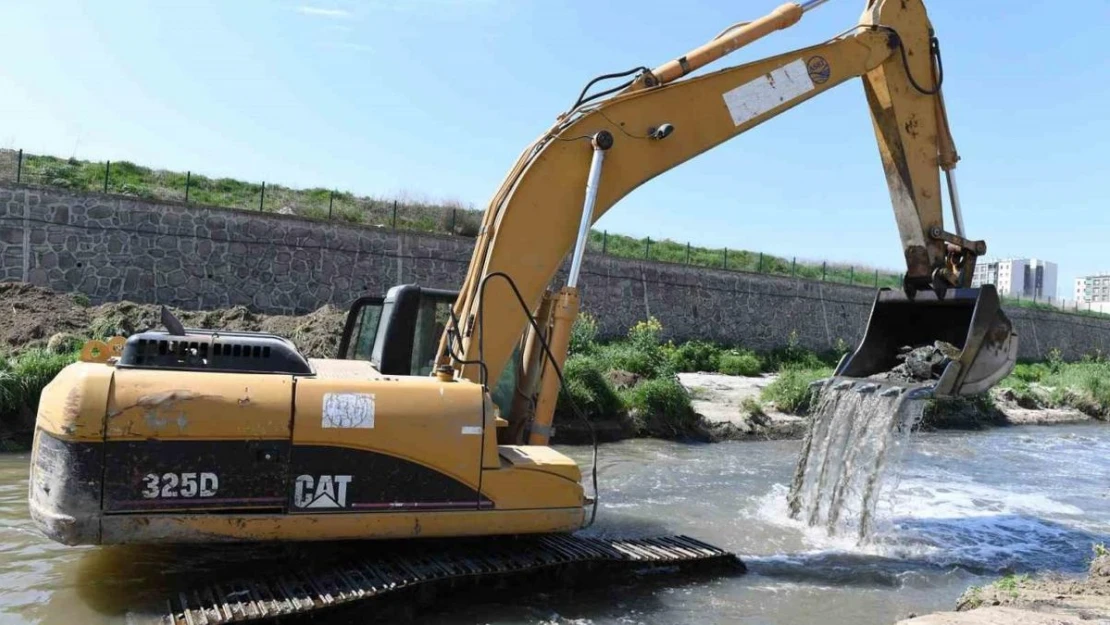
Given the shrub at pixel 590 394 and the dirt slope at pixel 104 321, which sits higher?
the dirt slope at pixel 104 321

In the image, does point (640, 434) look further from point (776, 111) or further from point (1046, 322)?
point (1046, 322)

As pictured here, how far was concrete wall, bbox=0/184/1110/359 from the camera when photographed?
54.8 feet

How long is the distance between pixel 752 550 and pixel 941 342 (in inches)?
97.1

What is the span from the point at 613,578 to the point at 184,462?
295 cm

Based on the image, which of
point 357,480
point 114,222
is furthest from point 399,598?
point 114,222

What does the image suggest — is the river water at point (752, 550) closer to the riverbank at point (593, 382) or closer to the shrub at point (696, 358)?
the riverbank at point (593, 382)

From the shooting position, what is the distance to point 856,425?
24.7ft

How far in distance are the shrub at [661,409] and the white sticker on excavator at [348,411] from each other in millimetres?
9204

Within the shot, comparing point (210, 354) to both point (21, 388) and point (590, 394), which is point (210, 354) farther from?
point (590, 394)

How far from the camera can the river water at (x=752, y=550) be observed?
5.38 meters

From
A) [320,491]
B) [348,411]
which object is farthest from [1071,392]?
[320,491]

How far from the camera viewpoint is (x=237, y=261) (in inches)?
732

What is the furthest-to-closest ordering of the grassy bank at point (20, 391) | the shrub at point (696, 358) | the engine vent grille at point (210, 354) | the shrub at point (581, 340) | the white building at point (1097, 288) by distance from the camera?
the white building at point (1097, 288) < the shrub at point (696, 358) < the shrub at point (581, 340) < the grassy bank at point (20, 391) < the engine vent grille at point (210, 354)

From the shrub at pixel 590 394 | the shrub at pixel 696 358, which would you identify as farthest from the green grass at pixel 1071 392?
the shrub at pixel 590 394
